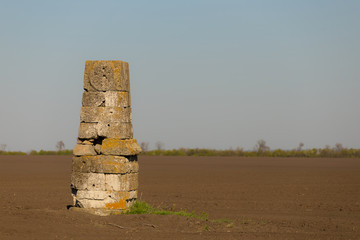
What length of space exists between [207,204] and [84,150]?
6684mm

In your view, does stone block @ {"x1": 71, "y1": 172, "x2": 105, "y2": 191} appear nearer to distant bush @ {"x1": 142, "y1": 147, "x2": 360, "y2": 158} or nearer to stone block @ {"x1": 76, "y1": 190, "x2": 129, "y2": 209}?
stone block @ {"x1": 76, "y1": 190, "x2": 129, "y2": 209}

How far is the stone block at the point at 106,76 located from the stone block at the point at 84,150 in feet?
5.21

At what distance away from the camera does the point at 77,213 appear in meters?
15.4

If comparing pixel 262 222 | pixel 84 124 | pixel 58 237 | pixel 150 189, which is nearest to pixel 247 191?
pixel 150 189

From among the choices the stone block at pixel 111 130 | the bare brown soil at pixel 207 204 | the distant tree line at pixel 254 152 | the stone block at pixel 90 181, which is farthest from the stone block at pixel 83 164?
the distant tree line at pixel 254 152

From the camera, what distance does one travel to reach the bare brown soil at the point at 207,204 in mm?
14188

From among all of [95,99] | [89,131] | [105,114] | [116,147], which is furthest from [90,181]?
[95,99]

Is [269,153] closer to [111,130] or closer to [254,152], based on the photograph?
[254,152]

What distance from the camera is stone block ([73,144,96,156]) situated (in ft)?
52.6

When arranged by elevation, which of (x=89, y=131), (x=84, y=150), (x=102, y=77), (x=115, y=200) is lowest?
(x=115, y=200)

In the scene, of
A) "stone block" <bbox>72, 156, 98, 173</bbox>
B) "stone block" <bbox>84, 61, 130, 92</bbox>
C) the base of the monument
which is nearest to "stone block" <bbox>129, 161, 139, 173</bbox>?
"stone block" <bbox>72, 156, 98, 173</bbox>

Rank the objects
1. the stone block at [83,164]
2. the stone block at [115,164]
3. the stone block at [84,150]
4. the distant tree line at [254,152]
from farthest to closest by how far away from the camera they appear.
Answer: the distant tree line at [254,152] < the stone block at [84,150] < the stone block at [83,164] < the stone block at [115,164]

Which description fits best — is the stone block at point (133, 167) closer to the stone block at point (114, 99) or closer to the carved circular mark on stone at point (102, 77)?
the stone block at point (114, 99)

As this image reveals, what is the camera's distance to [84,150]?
1605cm
